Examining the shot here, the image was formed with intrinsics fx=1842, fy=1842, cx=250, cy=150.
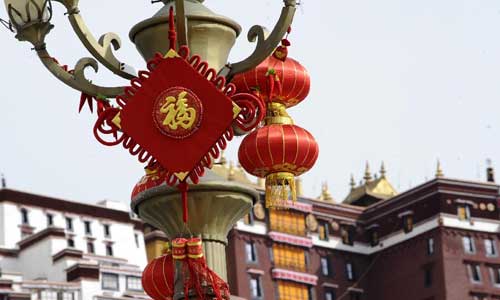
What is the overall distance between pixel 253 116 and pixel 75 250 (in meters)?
88.7

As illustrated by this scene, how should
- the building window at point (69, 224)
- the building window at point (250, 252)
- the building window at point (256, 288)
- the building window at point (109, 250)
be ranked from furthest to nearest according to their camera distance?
the building window at point (250, 252) < the building window at point (256, 288) < the building window at point (109, 250) < the building window at point (69, 224)

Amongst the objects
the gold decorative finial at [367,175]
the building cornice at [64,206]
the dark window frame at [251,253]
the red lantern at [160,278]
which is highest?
the gold decorative finial at [367,175]

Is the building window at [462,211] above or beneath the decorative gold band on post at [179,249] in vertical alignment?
above

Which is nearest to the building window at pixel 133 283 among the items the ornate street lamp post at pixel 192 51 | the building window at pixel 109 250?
the building window at pixel 109 250

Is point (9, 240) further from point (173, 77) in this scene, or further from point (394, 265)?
point (173, 77)

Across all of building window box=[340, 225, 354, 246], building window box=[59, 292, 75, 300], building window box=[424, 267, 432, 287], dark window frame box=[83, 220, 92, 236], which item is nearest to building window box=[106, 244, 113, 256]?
dark window frame box=[83, 220, 92, 236]

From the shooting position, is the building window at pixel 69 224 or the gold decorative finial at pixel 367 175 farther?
the gold decorative finial at pixel 367 175

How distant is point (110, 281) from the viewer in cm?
10581

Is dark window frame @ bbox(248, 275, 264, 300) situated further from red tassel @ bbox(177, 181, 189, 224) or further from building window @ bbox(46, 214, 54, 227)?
red tassel @ bbox(177, 181, 189, 224)

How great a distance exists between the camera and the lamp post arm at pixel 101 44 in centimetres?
1672

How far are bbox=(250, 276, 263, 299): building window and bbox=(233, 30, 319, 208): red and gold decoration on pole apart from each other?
99.1 m

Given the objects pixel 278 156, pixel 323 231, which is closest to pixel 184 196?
pixel 278 156

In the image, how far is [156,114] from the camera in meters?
16.4

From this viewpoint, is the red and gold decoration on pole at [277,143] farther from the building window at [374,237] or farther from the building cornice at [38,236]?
the building window at [374,237]
